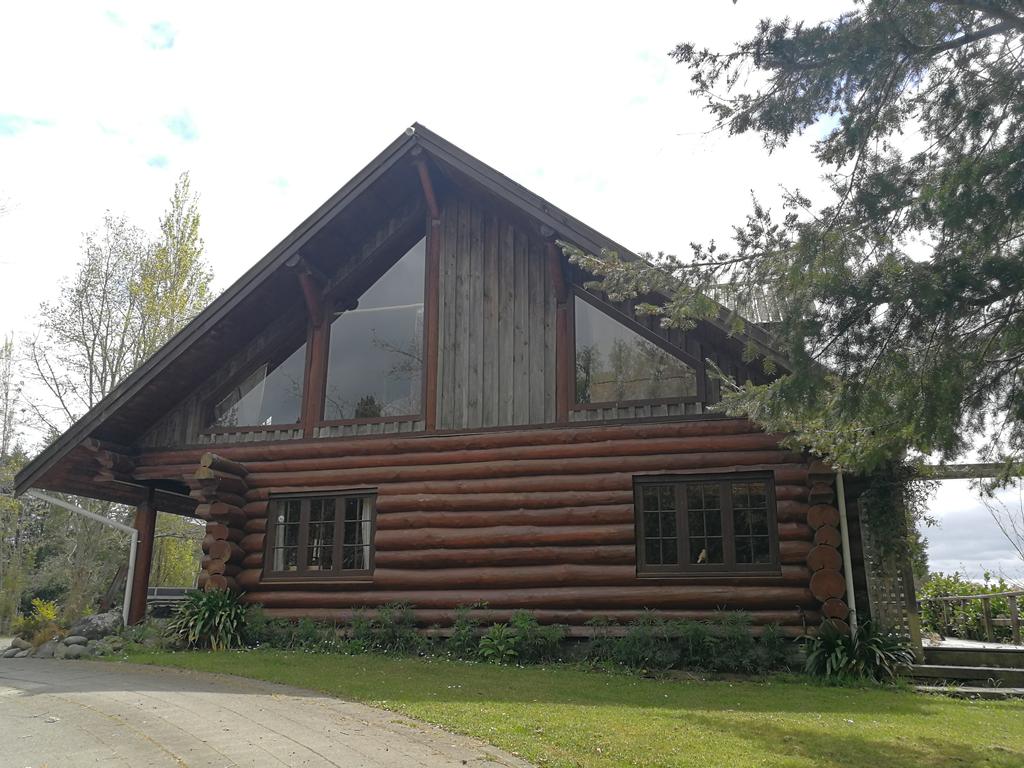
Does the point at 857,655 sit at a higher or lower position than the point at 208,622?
lower

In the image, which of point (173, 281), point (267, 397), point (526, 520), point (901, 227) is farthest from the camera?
point (173, 281)

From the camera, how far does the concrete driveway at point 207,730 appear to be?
595cm

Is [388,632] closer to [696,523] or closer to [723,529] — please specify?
[696,523]

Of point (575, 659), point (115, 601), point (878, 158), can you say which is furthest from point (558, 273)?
point (115, 601)

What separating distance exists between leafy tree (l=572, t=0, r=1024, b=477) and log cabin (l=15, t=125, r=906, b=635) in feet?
11.7

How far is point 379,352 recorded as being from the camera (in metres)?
14.5

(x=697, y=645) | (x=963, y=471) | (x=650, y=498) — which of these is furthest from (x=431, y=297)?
(x=963, y=471)

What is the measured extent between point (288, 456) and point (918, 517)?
10433 millimetres

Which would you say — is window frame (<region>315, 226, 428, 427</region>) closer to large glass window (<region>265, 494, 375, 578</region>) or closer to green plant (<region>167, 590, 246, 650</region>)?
large glass window (<region>265, 494, 375, 578</region>)

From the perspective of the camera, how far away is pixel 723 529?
11.9 m

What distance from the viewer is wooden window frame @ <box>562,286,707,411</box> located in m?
12.4

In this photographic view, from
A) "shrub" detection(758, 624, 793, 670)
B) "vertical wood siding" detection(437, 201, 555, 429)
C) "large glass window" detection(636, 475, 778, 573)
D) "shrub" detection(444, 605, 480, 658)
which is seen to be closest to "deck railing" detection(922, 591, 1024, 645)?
"shrub" detection(758, 624, 793, 670)

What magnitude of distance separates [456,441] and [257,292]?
458cm

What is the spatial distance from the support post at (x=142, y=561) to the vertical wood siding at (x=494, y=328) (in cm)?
649
